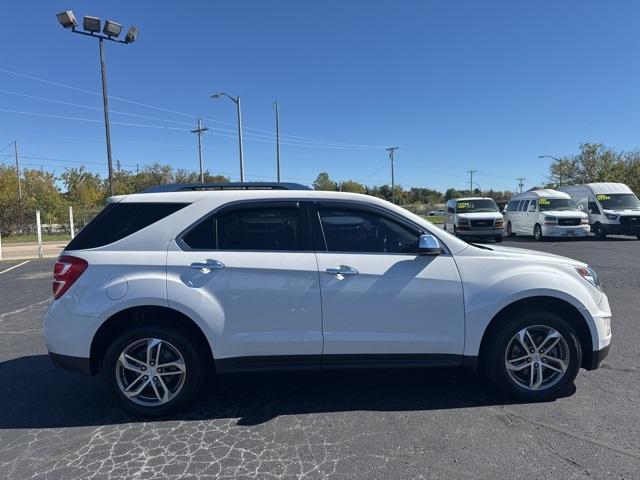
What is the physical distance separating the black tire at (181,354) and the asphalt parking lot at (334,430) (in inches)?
4.0

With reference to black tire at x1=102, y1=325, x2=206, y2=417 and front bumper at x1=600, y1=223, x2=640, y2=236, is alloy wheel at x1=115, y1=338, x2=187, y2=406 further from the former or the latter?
front bumper at x1=600, y1=223, x2=640, y2=236

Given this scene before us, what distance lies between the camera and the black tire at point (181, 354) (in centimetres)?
361

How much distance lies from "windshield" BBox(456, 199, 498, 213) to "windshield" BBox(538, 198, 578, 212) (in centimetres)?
237

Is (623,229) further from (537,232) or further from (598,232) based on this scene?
(537,232)

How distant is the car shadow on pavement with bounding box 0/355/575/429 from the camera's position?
3.75 meters

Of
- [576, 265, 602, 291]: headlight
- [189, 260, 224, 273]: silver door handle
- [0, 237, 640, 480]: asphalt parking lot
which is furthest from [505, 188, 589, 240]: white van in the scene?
[189, 260, 224, 273]: silver door handle

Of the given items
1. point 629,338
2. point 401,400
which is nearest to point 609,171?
point 629,338

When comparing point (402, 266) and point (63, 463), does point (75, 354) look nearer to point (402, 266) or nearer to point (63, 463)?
point (63, 463)

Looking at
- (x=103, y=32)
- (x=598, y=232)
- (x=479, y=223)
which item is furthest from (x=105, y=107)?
(x=598, y=232)

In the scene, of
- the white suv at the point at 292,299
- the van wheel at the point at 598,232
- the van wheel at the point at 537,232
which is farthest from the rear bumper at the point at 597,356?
the van wheel at the point at 598,232

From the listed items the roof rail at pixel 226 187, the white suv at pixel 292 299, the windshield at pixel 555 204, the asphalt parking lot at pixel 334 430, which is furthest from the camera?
the windshield at pixel 555 204

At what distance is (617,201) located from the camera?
2141 cm

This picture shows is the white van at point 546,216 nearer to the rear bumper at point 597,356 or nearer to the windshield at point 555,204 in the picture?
the windshield at point 555,204

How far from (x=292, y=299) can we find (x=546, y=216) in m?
19.4
